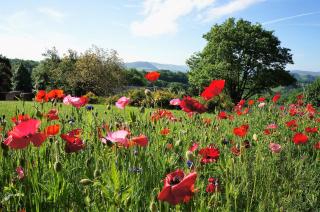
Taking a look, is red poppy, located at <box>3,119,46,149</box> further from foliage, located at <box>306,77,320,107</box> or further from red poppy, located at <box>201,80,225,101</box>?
foliage, located at <box>306,77,320,107</box>

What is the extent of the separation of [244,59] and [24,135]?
3882 centimetres

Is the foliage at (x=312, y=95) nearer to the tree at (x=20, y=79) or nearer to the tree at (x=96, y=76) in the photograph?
the tree at (x=96, y=76)

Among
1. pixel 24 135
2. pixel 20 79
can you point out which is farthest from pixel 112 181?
pixel 20 79

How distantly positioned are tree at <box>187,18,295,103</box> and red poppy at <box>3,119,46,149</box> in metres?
35.8

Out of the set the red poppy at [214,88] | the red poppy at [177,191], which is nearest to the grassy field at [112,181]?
the red poppy at [177,191]

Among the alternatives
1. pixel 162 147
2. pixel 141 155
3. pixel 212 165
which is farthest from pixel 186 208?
pixel 212 165

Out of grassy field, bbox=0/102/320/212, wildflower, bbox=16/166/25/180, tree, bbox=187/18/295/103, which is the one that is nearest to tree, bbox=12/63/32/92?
tree, bbox=187/18/295/103

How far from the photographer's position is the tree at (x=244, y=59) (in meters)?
37.6

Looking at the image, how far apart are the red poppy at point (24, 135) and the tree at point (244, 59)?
117ft

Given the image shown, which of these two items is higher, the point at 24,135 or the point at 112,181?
the point at 24,135

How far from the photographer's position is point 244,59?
1533 inches

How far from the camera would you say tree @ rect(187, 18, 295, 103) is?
1480 inches

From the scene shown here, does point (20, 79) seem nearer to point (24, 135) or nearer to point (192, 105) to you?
point (192, 105)

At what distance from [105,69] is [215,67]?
1273 centimetres
